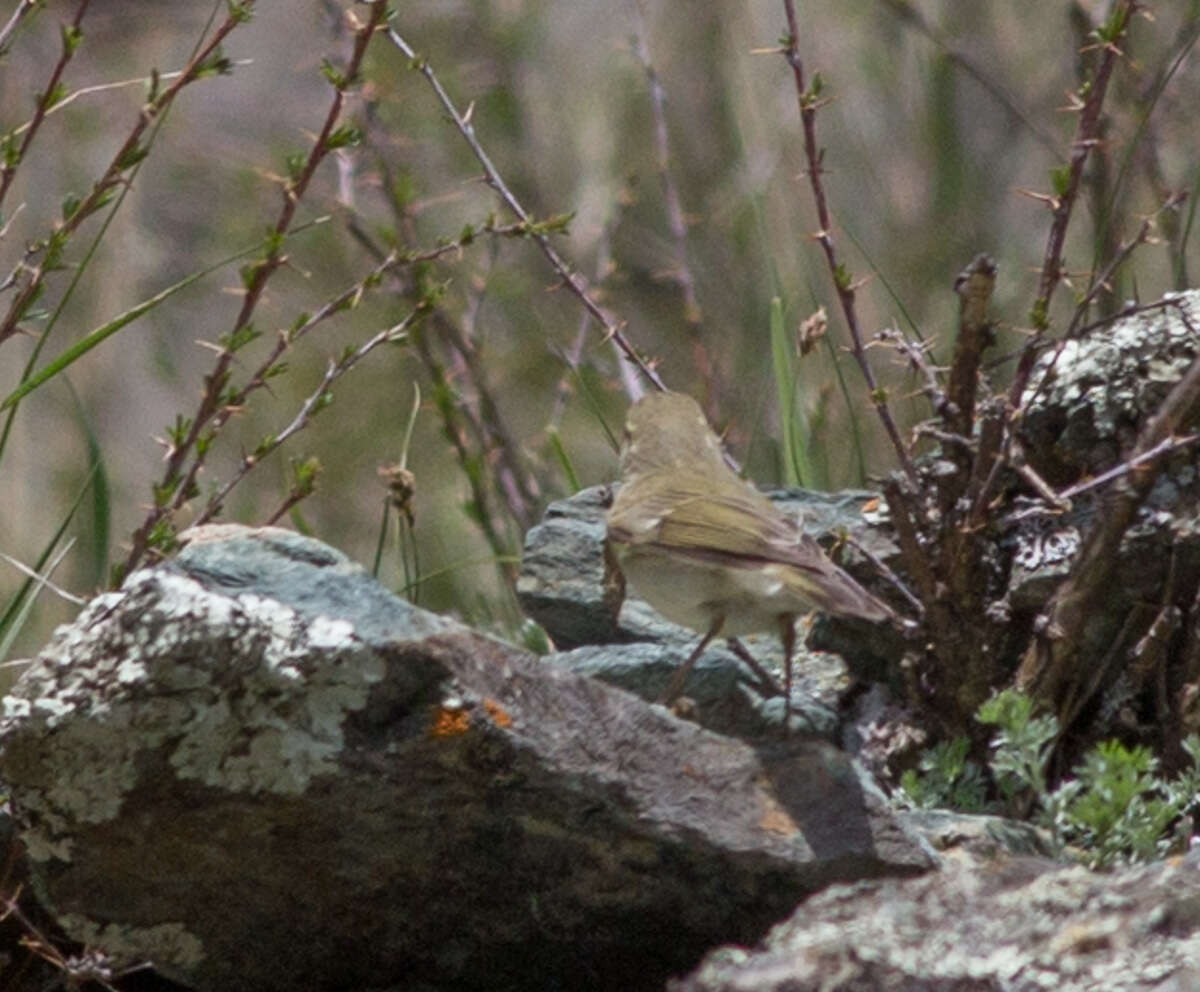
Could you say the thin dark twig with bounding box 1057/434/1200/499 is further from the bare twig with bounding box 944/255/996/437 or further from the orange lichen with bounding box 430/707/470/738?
the orange lichen with bounding box 430/707/470/738

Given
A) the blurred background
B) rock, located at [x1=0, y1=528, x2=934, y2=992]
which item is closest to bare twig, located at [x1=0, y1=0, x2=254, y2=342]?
rock, located at [x1=0, y1=528, x2=934, y2=992]

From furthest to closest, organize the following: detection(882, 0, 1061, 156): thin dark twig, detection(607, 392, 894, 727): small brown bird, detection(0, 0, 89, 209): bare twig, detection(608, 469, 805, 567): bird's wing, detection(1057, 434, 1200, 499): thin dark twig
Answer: detection(882, 0, 1061, 156): thin dark twig, detection(0, 0, 89, 209): bare twig, detection(608, 469, 805, 567): bird's wing, detection(607, 392, 894, 727): small brown bird, detection(1057, 434, 1200, 499): thin dark twig

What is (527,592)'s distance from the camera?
386 cm

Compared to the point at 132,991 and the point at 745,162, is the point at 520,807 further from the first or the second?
the point at 745,162

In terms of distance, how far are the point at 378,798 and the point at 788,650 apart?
0.87 m

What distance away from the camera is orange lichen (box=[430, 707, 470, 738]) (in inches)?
106

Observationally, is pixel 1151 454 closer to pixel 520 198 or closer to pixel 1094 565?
pixel 1094 565

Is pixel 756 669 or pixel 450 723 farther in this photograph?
pixel 756 669

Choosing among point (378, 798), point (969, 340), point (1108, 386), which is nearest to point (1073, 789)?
point (969, 340)

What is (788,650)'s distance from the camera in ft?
A: 10.9

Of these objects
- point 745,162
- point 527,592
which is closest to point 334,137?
point 527,592

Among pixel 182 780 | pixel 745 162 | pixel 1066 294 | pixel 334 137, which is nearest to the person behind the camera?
pixel 182 780

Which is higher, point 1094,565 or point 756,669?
point 1094,565

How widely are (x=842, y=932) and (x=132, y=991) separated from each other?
125cm
